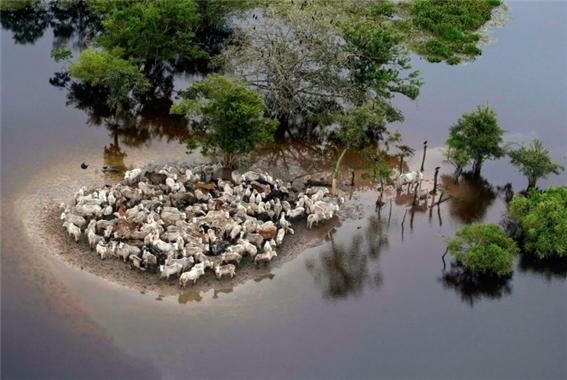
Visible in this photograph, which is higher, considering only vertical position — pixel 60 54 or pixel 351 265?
pixel 60 54

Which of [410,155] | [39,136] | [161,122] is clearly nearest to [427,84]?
[410,155]

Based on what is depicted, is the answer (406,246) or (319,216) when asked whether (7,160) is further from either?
(406,246)

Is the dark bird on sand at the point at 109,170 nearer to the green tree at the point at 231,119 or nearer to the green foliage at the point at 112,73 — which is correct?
the green tree at the point at 231,119

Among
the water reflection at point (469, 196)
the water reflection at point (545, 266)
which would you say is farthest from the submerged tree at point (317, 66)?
the water reflection at point (545, 266)

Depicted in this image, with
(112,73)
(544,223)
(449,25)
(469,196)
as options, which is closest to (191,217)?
(112,73)

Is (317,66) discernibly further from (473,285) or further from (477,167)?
(473,285)

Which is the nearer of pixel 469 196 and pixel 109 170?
A: pixel 469 196

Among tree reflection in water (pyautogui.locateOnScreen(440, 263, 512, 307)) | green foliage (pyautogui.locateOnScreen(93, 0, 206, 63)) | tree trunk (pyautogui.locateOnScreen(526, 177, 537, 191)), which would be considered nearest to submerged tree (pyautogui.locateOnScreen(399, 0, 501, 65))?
tree trunk (pyautogui.locateOnScreen(526, 177, 537, 191))
